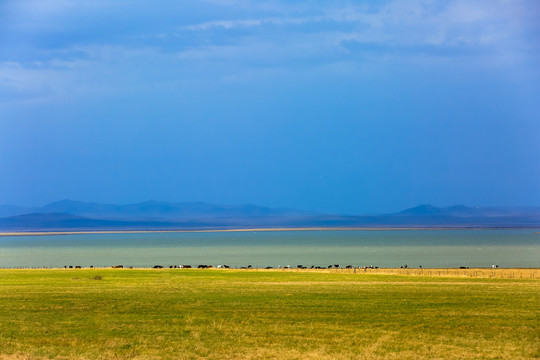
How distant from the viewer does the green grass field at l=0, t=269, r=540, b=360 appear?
23.0 metres

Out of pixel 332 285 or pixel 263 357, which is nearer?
pixel 263 357

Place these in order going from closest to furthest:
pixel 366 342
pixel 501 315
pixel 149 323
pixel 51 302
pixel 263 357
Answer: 1. pixel 263 357
2. pixel 366 342
3. pixel 149 323
4. pixel 501 315
5. pixel 51 302

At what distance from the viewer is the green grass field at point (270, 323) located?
75.5ft

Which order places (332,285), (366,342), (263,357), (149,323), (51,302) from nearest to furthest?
(263,357)
(366,342)
(149,323)
(51,302)
(332,285)

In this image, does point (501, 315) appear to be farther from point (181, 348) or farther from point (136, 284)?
point (136, 284)

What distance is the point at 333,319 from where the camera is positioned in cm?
2948

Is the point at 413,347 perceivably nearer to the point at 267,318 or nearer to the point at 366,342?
the point at 366,342

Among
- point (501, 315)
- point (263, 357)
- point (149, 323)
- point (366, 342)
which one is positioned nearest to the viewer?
point (263, 357)

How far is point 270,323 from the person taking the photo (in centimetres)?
2838

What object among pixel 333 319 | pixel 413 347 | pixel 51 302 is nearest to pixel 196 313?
pixel 333 319

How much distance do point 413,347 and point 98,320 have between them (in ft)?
43.5

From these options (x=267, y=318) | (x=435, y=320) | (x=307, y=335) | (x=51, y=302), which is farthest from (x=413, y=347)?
(x=51, y=302)

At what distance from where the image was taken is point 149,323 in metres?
28.4

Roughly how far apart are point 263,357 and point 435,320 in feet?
32.8
